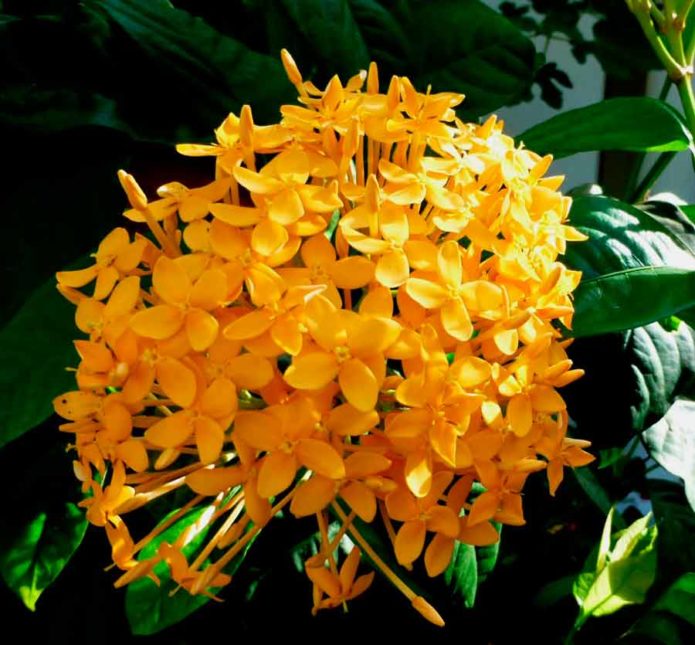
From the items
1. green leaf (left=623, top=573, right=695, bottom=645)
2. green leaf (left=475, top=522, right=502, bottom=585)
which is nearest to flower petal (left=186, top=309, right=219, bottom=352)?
green leaf (left=475, top=522, right=502, bottom=585)

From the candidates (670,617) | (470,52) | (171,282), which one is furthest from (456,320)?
(670,617)

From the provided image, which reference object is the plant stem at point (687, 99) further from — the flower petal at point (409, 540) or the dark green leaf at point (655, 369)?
the flower petal at point (409, 540)

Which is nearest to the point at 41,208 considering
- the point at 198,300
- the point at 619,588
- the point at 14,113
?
the point at 14,113

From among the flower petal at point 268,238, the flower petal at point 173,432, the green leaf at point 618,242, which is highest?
the flower petal at point 268,238

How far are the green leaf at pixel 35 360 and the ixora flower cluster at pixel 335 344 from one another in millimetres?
71

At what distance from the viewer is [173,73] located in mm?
545

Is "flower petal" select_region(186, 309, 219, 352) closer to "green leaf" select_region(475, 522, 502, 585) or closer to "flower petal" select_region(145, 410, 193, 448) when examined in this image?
"flower petal" select_region(145, 410, 193, 448)

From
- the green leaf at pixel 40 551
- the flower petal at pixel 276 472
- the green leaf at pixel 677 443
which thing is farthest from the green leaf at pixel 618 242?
the green leaf at pixel 40 551

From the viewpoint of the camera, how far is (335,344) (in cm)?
33

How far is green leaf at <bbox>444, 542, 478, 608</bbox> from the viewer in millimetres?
539

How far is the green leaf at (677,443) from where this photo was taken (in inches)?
21.4

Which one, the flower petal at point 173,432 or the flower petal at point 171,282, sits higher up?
the flower petal at point 171,282

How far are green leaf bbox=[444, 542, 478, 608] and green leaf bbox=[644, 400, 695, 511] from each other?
138mm

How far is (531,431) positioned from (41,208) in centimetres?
35
